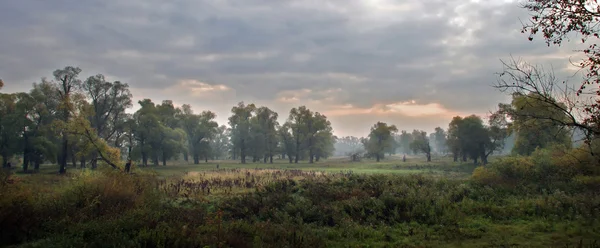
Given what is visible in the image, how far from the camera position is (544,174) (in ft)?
79.5

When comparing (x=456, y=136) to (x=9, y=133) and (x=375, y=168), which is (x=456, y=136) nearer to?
(x=375, y=168)

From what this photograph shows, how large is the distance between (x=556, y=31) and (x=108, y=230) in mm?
14716

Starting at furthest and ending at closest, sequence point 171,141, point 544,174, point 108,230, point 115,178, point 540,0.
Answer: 1. point 171,141
2. point 544,174
3. point 115,178
4. point 108,230
5. point 540,0

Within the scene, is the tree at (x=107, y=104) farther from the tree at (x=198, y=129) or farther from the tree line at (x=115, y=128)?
the tree at (x=198, y=129)

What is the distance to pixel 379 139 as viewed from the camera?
98.1 m

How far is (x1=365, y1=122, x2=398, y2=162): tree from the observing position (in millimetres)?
93562

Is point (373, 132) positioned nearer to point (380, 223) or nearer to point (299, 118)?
point (299, 118)

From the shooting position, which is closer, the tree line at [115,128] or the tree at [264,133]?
the tree line at [115,128]

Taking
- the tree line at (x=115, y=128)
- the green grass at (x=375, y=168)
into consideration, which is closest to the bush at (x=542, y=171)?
the green grass at (x=375, y=168)

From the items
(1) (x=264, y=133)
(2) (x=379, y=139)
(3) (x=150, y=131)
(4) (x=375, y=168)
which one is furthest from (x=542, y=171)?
(2) (x=379, y=139)

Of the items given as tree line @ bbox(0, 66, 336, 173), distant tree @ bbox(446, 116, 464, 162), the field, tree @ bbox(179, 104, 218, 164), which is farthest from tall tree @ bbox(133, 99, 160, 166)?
distant tree @ bbox(446, 116, 464, 162)

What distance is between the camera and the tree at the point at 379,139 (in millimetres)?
93562

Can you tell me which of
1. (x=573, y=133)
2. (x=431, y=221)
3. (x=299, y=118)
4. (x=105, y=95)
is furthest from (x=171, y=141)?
(x=573, y=133)

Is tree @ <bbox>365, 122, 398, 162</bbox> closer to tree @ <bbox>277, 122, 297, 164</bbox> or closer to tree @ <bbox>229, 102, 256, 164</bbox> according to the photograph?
tree @ <bbox>277, 122, 297, 164</bbox>
